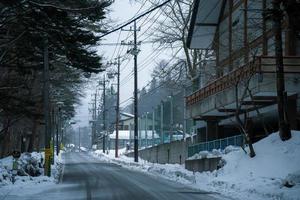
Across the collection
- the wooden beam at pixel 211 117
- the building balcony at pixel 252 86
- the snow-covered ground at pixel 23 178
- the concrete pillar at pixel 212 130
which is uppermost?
the building balcony at pixel 252 86

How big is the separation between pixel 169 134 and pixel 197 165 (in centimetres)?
1719

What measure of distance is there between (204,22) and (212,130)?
808cm

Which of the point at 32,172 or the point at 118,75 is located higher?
the point at 118,75

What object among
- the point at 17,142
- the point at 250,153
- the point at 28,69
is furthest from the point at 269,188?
the point at 17,142

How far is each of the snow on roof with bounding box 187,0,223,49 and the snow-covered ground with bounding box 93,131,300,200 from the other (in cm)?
1442

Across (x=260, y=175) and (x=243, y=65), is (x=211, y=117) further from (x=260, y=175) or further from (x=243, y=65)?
(x=260, y=175)

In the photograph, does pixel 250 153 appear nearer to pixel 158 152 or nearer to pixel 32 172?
pixel 32 172

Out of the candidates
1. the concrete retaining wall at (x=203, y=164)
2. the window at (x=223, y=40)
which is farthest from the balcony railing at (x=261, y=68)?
the window at (x=223, y=40)

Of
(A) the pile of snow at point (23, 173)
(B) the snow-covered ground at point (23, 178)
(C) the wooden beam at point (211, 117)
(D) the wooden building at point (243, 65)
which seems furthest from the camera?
(C) the wooden beam at point (211, 117)

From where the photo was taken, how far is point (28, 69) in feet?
79.4

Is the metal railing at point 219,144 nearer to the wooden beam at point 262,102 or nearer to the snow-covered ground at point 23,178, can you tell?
the wooden beam at point 262,102

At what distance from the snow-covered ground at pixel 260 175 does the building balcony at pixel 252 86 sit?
9.10 ft

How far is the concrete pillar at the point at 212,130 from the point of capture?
41562 millimetres

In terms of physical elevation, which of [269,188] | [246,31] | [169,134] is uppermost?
[246,31]
